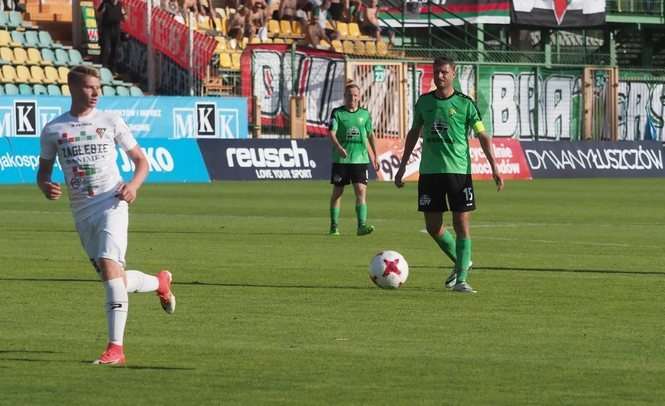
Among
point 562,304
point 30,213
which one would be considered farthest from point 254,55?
point 562,304

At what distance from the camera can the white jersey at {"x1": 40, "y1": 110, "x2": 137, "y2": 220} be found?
10.4m

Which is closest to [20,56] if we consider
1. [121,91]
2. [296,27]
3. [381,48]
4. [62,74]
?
[62,74]

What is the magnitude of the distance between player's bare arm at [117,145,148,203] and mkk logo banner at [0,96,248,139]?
95.8 ft

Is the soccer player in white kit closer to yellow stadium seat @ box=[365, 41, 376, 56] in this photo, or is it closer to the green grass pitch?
the green grass pitch

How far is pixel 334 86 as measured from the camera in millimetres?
47031

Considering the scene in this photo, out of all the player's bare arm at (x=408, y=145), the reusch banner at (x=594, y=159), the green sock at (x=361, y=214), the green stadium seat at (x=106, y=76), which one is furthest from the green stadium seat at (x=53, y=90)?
the player's bare arm at (x=408, y=145)

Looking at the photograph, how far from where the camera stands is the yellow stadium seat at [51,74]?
44344 millimetres

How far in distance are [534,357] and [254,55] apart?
35.2 m

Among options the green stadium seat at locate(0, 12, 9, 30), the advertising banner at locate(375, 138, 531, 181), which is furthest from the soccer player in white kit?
the green stadium seat at locate(0, 12, 9, 30)

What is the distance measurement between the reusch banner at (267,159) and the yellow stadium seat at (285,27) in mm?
10232

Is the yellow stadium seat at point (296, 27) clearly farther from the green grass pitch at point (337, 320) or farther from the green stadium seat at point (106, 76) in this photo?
the green grass pitch at point (337, 320)

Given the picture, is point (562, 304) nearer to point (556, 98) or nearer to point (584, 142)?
point (584, 142)

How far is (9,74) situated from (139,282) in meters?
33.3

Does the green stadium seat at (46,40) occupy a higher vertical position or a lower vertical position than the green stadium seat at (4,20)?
lower
